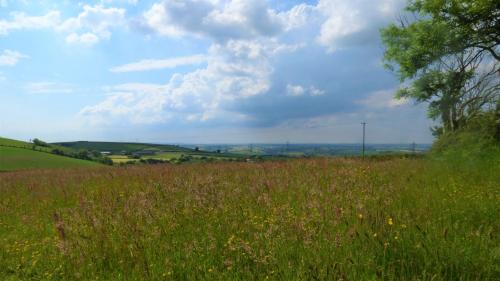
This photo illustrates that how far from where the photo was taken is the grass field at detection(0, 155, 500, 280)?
3285 mm

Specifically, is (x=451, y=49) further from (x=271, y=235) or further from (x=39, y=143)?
(x=39, y=143)

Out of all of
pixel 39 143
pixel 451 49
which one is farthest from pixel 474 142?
pixel 39 143

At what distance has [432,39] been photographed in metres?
22.4

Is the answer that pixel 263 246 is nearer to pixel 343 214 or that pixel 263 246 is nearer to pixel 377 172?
pixel 343 214

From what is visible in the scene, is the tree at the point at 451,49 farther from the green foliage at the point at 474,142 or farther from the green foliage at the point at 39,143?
the green foliage at the point at 39,143

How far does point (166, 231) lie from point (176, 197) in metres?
1.68

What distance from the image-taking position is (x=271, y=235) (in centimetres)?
411

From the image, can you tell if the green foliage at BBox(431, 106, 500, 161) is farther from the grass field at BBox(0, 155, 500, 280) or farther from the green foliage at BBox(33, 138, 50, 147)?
the green foliage at BBox(33, 138, 50, 147)

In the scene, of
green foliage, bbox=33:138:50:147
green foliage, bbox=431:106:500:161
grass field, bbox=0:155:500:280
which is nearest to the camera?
grass field, bbox=0:155:500:280

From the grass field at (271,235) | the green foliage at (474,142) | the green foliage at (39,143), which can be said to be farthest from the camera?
the green foliage at (39,143)

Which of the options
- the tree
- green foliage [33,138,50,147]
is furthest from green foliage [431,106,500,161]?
green foliage [33,138,50,147]

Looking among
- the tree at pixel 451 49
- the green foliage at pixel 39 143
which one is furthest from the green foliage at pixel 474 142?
the green foliage at pixel 39 143

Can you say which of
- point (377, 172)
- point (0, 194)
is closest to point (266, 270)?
point (377, 172)

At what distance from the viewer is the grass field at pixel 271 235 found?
3.29 m
